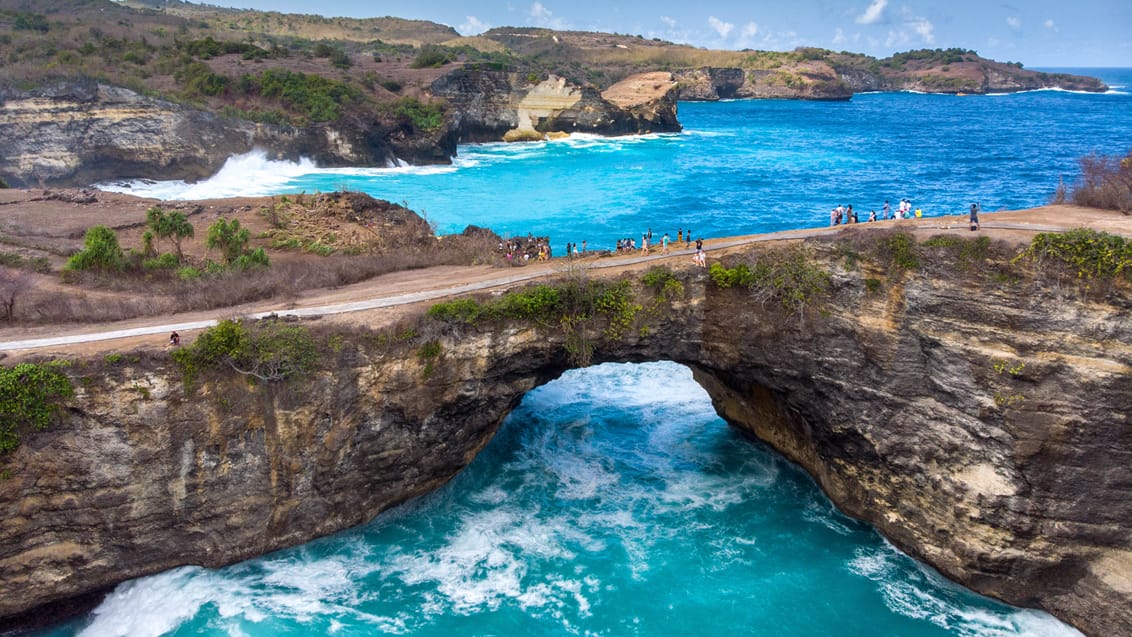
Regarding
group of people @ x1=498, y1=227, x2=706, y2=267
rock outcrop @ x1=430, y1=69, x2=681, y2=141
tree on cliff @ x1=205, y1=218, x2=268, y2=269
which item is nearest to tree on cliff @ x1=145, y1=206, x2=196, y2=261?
tree on cliff @ x1=205, y1=218, x2=268, y2=269

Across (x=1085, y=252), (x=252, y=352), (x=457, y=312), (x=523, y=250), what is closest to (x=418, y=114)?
(x=523, y=250)

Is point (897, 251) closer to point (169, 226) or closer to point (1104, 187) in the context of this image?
point (1104, 187)

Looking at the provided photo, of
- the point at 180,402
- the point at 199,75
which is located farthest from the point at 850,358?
the point at 199,75

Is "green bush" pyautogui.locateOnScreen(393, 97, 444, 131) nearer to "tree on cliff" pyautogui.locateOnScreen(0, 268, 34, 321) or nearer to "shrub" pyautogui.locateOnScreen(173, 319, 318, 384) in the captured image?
"tree on cliff" pyautogui.locateOnScreen(0, 268, 34, 321)

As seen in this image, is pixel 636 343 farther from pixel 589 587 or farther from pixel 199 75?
pixel 199 75

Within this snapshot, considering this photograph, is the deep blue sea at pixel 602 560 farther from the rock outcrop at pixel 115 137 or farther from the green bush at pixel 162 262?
the rock outcrop at pixel 115 137

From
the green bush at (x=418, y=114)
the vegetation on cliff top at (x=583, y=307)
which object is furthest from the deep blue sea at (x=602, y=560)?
the green bush at (x=418, y=114)
